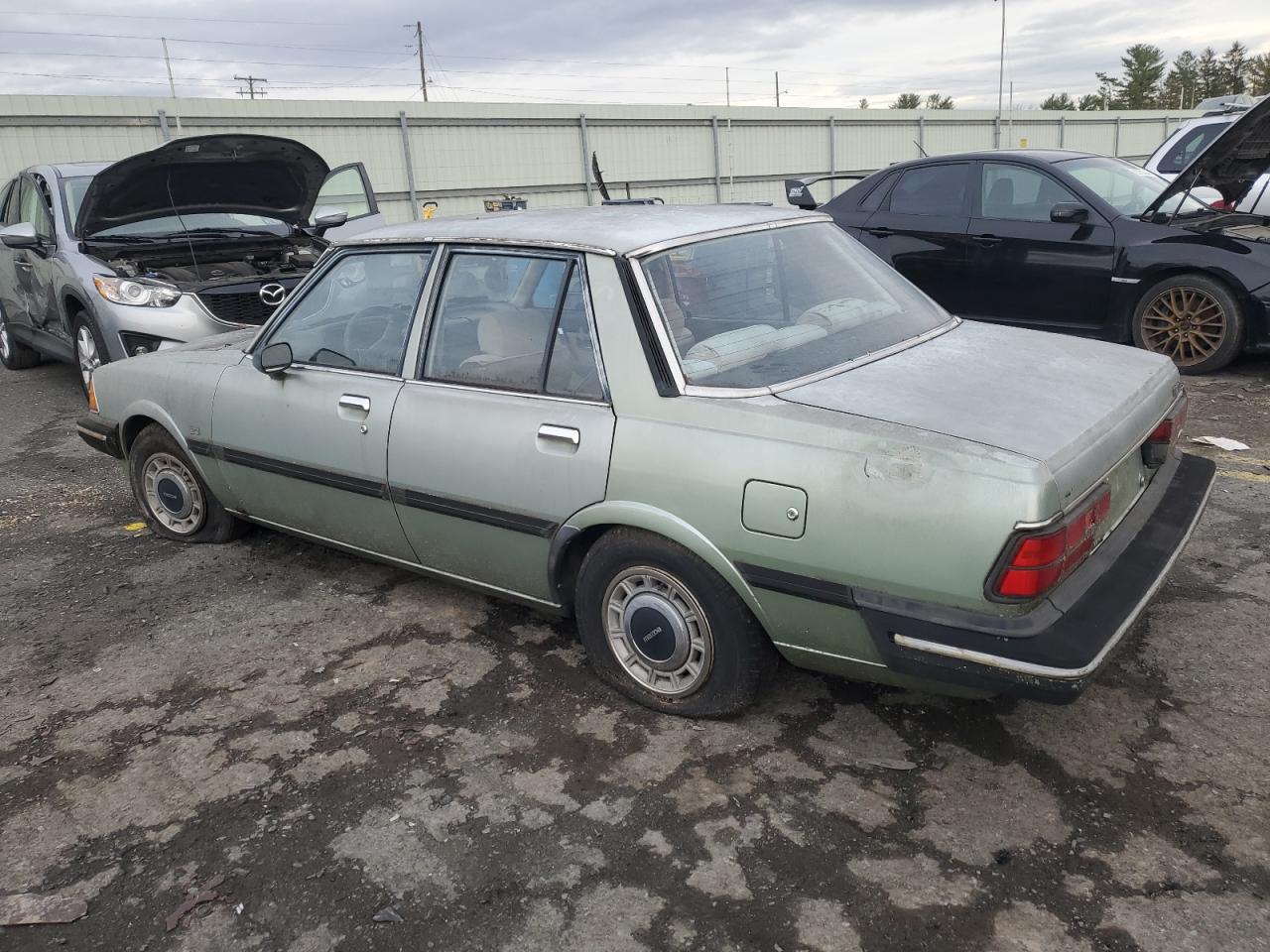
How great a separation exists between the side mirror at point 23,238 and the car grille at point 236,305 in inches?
66.2

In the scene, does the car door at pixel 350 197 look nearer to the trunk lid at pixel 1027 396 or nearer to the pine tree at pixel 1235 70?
the trunk lid at pixel 1027 396

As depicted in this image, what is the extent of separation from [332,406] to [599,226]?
1265mm

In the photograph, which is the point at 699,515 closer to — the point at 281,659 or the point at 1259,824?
the point at 1259,824

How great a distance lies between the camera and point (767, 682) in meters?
3.05

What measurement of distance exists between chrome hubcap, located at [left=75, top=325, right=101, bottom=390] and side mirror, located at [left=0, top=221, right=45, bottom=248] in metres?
0.77

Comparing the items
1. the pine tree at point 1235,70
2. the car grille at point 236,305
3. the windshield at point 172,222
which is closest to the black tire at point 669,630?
the car grille at point 236,305

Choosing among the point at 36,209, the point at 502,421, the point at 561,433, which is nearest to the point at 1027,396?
the point at 561,433

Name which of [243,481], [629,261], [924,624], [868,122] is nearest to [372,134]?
[868,122]

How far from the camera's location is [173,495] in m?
4.82

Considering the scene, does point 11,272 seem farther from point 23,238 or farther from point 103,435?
point 103,435

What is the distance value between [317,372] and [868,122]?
23.0 metres

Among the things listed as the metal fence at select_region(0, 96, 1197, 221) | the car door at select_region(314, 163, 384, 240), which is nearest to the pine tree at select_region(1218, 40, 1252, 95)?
the metal fence at select_region(0, 96, 1197, 221)

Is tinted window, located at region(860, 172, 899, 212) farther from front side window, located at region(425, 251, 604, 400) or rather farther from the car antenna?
front side window, located at region(425, 251, 604, 400)

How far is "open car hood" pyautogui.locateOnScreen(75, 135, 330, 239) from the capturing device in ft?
22.4
